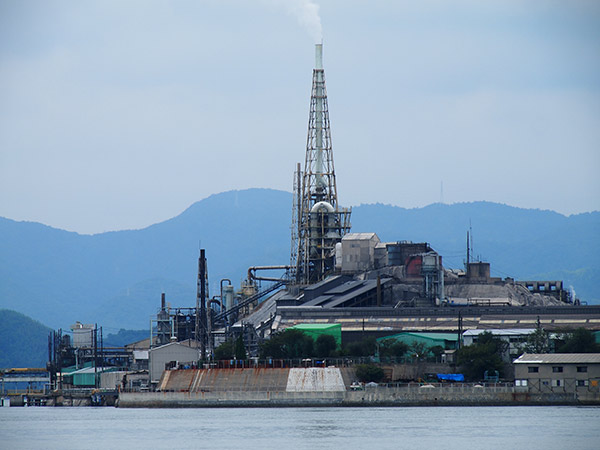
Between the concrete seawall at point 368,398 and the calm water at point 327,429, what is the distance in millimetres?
3134

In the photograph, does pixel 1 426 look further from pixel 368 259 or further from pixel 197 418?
pixel 368 259

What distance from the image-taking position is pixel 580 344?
5566 inches

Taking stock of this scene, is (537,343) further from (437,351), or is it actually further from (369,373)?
(369,373)

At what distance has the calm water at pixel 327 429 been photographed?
93.4 m

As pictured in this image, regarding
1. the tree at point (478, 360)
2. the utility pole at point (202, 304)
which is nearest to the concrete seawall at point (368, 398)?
the tree at point (478, 360)

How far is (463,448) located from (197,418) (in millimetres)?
42361

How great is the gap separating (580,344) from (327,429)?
4542 cm

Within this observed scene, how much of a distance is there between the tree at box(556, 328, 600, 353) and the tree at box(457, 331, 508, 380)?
23.5ft

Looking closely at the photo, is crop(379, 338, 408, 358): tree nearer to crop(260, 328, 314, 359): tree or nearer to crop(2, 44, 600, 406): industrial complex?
crop(2, 44, 600, 406): industrial complex

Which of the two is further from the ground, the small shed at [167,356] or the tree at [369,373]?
the small shed at [167,356]

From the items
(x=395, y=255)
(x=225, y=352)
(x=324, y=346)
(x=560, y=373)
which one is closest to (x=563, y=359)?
(x=560, y=373)

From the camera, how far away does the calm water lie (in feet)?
306

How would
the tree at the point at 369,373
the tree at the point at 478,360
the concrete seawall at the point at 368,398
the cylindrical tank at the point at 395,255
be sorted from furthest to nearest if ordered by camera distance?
the cylindrical tank at the point at 395,255 → the tree at the point at 369,373 → the tree at the point at 478,360 → the concrete seawall at the point at 368,398

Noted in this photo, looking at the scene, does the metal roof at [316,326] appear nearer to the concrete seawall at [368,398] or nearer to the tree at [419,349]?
the tree at [419,349]
